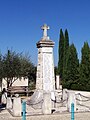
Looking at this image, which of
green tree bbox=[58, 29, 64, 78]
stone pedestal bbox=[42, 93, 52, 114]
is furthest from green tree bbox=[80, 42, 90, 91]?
stone pedestal bbox=[42, 93, 52, 114]

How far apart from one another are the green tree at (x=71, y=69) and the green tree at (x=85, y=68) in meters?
1.97

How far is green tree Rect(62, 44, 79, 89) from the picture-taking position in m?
34.1

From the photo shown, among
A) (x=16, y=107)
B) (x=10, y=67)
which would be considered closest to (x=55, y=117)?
(x=16, y=107)

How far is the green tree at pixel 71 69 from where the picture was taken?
112 ft

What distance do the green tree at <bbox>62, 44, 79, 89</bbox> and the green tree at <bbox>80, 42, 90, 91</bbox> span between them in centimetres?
197

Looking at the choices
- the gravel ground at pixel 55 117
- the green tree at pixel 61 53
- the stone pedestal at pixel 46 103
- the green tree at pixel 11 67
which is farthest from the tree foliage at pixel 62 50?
the gravel ground at pixel 55 117

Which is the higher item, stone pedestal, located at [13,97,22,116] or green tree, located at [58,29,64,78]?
green tree, located at [58,29,64,78]

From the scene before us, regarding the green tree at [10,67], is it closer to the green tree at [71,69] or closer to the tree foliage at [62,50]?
the green tree at [71,69]

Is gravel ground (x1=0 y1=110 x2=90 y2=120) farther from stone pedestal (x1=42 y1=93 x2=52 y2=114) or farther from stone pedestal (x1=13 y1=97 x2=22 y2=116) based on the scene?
stone pedestal (x1=42 y1=93 x2=52 y2=114)

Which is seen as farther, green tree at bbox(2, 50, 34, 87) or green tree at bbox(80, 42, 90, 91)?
green tree at bbox(80, 42, 90, 91)

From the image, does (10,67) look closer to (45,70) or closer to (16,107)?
(45,70)

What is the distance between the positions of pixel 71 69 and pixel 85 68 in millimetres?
3428

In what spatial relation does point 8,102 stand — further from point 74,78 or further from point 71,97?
point 74,78

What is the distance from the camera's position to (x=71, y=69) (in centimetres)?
3500
